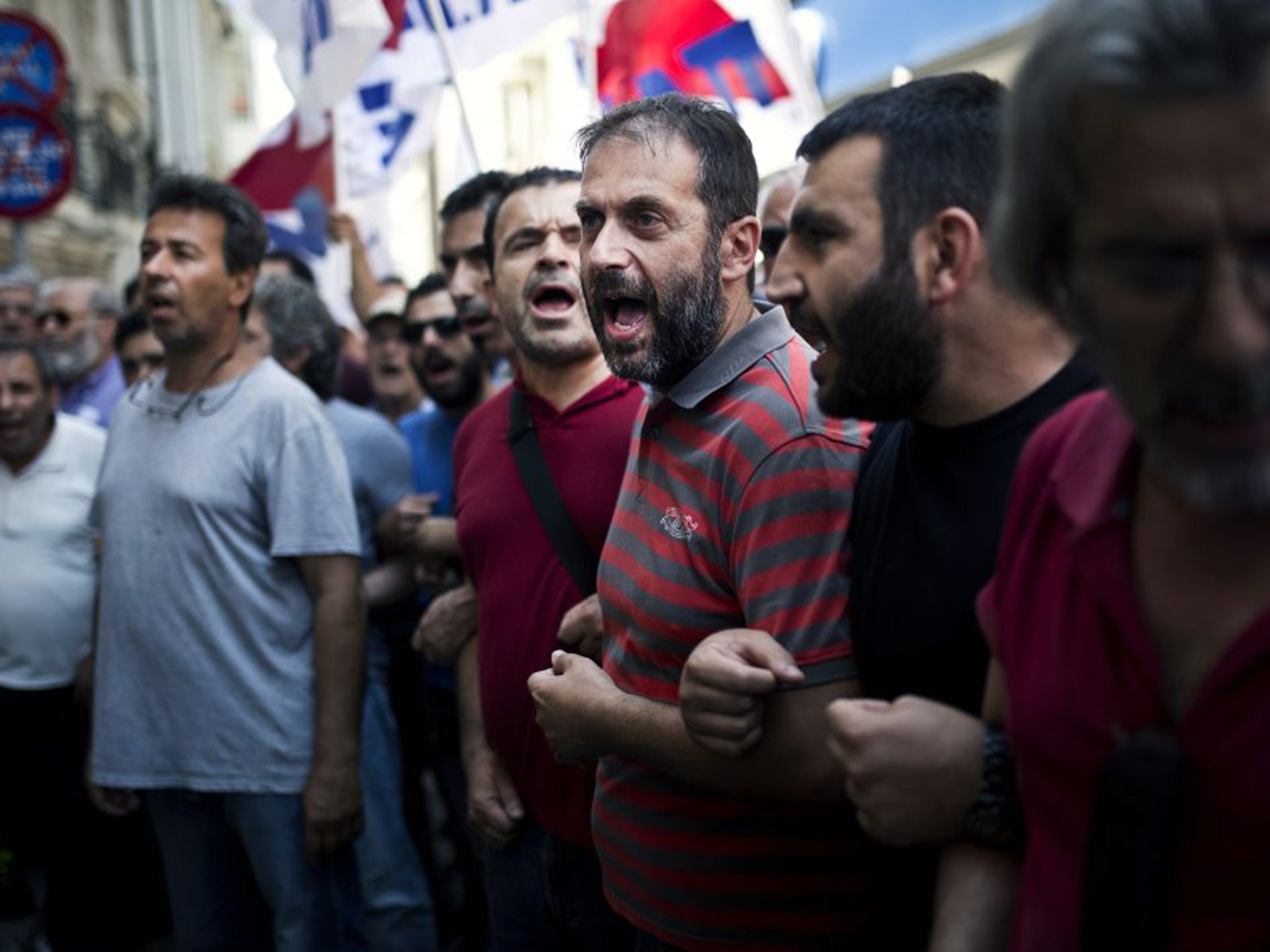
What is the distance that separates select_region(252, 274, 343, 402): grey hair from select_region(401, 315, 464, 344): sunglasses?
0.28 metres

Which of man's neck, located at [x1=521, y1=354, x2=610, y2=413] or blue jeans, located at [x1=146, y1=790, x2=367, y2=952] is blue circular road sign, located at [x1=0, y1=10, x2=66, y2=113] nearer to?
blue jeans, located at [x1=146, y1=790, x2=367, y2=952]

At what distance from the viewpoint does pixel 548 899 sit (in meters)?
3.04

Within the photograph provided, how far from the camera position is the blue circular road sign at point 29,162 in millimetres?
7766

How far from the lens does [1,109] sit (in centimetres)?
775

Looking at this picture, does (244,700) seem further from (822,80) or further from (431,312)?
(822,80)

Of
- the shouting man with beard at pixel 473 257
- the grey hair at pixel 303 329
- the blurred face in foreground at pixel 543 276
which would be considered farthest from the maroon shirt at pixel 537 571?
the grey hair at pixel 303 329

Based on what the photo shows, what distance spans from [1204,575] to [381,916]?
354 centimetres

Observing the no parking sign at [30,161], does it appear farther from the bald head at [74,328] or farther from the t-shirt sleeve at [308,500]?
the t-shirt sleeve at [308,500]

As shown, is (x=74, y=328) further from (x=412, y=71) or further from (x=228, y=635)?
(x=228, y=635)

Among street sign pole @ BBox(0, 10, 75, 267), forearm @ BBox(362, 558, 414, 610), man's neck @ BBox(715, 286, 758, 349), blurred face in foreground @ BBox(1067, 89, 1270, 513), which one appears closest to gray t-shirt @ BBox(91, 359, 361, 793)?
forearm @ BBox(362, 558, 414, 610)

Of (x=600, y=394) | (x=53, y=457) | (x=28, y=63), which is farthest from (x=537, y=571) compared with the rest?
(x=28, y=63)

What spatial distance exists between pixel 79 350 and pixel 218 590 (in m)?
3.71

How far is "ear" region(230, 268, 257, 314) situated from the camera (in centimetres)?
379

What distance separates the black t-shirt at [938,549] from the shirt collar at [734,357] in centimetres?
44
